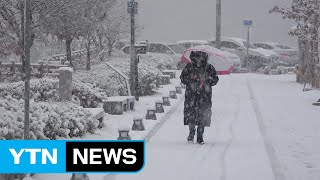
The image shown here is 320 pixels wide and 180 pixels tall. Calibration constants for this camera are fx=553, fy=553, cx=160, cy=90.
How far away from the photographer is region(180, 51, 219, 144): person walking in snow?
10.4 m

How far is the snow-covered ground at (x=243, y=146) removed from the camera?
8.32 m

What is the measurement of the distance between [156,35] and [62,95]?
231 ft

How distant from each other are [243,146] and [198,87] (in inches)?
55.5

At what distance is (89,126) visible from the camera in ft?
37.1

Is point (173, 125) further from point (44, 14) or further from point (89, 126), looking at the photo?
point (44, 14)

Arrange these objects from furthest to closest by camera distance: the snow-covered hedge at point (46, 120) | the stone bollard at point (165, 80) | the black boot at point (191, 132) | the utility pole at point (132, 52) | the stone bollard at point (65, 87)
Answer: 1. the stone bollard at point (165, 80)
2. the utility pole at point (132, 52)
3. the stone bollard at point (65, 87)
4. the black boot at point (191, 132)
5. the snow-covered hedge at point (46, 120)

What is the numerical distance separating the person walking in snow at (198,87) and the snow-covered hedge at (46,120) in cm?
211

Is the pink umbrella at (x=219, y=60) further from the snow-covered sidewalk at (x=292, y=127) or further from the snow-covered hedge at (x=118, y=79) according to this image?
the snow-covered hedge at (x=118, y=79)

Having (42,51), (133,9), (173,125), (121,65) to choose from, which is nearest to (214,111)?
(173,125)

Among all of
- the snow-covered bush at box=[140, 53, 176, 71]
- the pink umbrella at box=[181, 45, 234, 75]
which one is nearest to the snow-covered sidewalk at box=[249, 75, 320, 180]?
the pink umbrella at box=[181, 45, 234, 75]

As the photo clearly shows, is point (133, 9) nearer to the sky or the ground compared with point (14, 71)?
nearer to the sky

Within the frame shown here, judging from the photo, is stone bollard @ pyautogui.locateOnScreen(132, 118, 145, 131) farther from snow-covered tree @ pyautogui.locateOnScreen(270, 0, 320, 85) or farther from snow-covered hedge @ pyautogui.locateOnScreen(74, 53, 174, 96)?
snow-covered tree @ pyautogui.locateOnScreen(270, 0, 320, 85)

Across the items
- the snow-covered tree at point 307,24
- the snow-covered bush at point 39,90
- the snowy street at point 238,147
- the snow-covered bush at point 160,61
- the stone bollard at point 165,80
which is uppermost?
the snow-covered tree at point 307,24

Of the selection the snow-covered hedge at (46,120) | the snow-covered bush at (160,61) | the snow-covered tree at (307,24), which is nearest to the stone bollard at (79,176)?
the snow-covered hedge at (46,120)
